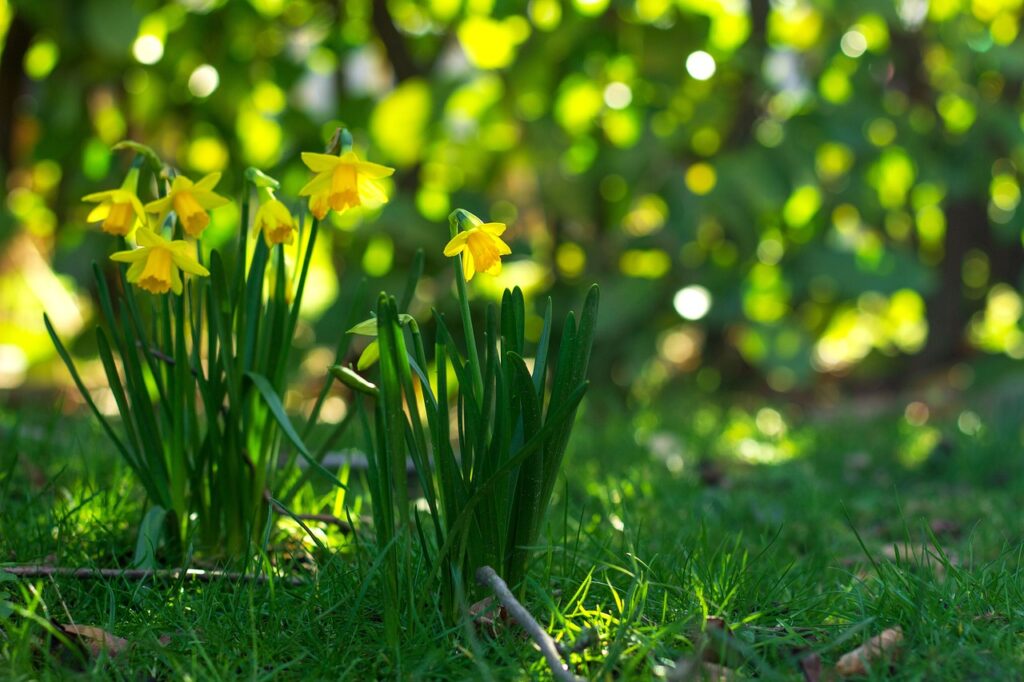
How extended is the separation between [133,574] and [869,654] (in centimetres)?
91

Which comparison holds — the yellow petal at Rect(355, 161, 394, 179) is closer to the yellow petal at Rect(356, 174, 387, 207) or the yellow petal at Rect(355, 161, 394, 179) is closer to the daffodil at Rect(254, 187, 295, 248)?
the yellow petal at Rect(356, 174, 387, 207)

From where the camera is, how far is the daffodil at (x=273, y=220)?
1326 mm

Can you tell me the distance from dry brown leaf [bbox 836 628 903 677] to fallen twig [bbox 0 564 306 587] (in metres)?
0.67

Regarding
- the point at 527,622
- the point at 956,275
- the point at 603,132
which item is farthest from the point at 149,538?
the point at 956,275

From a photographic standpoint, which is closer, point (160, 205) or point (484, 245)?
point (484, 245)

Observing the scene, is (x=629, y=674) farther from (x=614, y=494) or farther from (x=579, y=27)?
(x=579, y=27)

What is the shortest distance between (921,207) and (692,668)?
3106 millimetres

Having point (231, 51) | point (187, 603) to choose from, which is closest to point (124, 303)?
point (187, 603)

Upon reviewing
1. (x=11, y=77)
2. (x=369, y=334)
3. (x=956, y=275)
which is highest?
(x=11, y=77)

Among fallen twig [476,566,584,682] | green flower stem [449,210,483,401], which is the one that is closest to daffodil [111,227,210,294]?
green flower stem [449,210,483,401]

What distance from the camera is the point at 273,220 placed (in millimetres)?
1327

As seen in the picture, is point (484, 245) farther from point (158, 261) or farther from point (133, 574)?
point (133, 574)

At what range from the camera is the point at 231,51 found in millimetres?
3115

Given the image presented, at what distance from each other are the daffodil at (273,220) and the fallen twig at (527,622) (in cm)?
50
